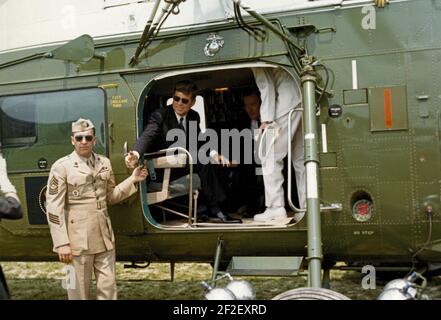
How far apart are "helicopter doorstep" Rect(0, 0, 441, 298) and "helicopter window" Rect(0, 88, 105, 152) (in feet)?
0.05

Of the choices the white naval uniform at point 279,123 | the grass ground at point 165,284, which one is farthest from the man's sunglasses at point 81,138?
the grass ground at point 165,284

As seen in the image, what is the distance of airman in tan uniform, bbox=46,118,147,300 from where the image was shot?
17.8 ft

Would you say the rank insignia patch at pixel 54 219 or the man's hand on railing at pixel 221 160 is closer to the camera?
the rank insignia patch at pixel 54 219

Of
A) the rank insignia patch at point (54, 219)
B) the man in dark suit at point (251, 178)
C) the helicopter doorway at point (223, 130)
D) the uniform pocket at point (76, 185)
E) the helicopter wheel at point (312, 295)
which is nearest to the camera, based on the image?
the helicopter wheel at point (312, 295)

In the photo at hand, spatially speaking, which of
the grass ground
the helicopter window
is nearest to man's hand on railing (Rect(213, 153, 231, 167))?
the helicopter window

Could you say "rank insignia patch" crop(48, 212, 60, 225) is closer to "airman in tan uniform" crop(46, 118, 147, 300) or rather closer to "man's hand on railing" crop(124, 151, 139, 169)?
"airman in tan uniform" crop(46, 118, 147, 300)

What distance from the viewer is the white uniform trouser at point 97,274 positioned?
5.50 m

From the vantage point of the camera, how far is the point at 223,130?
7.32 meters

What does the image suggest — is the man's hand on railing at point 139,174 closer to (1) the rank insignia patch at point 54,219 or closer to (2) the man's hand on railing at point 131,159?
(2) the man's hand on railing at point 131,159

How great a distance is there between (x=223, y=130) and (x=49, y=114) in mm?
2097

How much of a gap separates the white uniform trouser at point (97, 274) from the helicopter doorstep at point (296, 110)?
0.47 metres

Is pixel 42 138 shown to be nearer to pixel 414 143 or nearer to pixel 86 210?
pixel 86 210

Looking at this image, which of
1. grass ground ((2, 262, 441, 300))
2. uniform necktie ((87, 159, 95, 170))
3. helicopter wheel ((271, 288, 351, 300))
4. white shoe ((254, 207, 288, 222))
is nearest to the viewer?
helicopter wheel ((271, 288, 351, 300))
